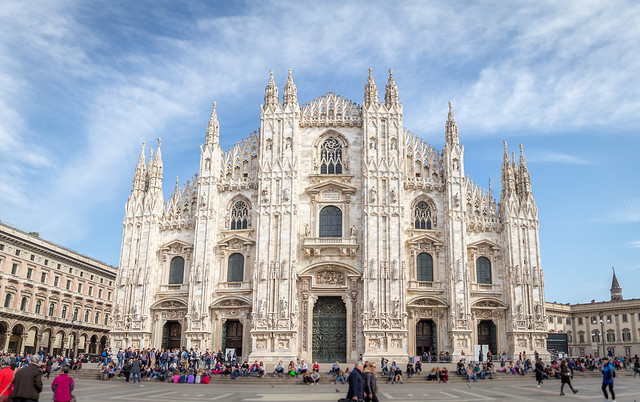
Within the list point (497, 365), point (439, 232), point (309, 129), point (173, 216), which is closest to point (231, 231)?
point (173, 216)

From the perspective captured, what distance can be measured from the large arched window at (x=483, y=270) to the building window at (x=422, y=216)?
488 centimetres

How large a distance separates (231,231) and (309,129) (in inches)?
422

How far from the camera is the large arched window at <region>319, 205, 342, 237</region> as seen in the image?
4494cm

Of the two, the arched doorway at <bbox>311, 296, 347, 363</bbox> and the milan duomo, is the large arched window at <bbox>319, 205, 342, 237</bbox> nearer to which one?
the milan duomo

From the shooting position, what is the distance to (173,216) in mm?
47219

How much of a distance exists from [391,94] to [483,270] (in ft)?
53.4

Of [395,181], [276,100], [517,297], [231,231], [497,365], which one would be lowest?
[497,365]

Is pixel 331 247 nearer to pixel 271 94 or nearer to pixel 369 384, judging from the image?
pixel 271 94

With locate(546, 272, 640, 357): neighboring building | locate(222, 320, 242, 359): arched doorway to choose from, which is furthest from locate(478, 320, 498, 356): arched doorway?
locate(546, 272, 640, 357): neighboring building

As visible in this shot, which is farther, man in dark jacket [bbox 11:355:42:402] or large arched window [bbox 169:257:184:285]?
large arched window [bbox 169:257:184:285]

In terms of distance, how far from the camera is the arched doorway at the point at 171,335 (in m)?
44.7

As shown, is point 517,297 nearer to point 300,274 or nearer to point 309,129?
point 300,274

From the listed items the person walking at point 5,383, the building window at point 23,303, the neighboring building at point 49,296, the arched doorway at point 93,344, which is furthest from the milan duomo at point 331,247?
the arched doorway at point 93,344

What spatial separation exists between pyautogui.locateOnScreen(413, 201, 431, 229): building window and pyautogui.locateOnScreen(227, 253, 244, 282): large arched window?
14240 mm
